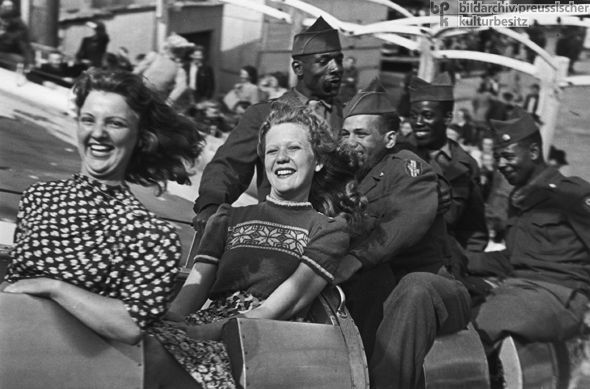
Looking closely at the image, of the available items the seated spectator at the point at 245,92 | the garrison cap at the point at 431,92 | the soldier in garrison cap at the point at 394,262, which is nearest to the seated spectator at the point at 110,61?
the seated spectator at the point at 245,92

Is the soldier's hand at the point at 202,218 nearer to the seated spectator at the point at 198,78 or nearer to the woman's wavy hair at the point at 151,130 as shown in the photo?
the woman's wavy hair at the point at 151,130

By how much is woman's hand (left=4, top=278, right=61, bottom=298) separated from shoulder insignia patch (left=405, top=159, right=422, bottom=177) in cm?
195

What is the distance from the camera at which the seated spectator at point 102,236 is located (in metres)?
2.68

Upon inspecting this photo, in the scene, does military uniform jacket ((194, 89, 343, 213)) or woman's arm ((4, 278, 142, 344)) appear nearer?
woman's arm ((4, 278, 142, 344))

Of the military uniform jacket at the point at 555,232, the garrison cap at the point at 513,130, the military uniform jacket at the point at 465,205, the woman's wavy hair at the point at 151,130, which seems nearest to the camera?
the woman's wavy hair at the point at 151,130

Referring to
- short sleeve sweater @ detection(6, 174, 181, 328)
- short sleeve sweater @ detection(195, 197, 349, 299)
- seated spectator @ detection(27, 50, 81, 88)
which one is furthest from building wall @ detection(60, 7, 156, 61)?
short sleeve sweater @ detection(6, 174, 181, 328)

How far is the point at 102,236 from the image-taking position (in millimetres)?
2736

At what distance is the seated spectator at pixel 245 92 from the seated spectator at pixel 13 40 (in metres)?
2.00

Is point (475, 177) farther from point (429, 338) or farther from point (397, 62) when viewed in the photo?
point (397, 62)

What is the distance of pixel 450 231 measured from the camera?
554 cm

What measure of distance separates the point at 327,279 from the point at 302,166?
1.46 ft

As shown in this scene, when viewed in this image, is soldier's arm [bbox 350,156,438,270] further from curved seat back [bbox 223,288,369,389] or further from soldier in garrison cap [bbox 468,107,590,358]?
soldier in garrison cap [bbox 468,107,590,358]

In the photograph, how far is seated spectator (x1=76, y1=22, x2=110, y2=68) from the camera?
9.62 meters

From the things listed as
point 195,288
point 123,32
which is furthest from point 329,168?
point 123,32
